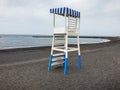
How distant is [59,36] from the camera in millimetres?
7266

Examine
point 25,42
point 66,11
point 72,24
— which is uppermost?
point 66,11

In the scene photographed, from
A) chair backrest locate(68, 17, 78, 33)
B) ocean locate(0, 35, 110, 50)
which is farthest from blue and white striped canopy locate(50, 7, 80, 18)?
ocean locate(0, 35, 110, 50)

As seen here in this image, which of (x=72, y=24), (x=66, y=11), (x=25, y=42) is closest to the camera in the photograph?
(x=66, y=11)

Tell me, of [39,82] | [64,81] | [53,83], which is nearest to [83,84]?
[64,81]

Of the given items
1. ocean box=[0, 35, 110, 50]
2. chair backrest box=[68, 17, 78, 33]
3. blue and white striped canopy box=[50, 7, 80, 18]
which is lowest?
ocean box=[0, 35, 110, 50]

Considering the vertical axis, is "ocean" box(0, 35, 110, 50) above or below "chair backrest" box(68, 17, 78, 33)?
below

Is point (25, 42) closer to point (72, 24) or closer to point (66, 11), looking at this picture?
point (72, 24)

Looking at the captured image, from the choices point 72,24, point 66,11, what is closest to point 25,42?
point 72,24

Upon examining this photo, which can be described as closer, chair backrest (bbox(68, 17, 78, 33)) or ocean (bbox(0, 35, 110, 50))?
chair backrest (bbox(68, 17, 78, 33))

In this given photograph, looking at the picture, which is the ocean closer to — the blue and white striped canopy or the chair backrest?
the blue and white striped canopy

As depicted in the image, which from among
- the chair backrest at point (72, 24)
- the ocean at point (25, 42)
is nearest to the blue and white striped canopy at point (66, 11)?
the chair backrest at point (72, 24)

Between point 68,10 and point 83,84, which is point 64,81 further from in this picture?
point 68,10

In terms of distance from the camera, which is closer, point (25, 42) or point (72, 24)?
point (72, 24)

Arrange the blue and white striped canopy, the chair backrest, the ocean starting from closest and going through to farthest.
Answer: the blue and white striped canopy < the chair backrest < the ocean
